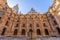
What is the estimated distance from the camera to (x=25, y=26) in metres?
30.2

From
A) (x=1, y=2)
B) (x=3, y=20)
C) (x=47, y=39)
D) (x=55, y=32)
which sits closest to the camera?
(x=47, y=39)

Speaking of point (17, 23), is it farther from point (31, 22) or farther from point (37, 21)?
point (37, 21)

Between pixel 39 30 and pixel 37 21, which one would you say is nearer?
pixel 39 30

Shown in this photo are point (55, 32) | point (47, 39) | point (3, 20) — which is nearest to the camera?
point (47, 39)

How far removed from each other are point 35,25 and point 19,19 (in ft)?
18.6

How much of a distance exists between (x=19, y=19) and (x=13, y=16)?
2134mm

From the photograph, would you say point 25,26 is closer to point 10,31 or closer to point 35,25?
point 35,25

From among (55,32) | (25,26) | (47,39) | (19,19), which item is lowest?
(47,39)

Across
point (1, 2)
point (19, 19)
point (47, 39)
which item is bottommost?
point (47, 39)

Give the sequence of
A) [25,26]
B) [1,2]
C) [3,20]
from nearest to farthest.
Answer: [3,20], [25,26], [1,2]

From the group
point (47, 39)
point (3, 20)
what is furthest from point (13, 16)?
point (47, 39)

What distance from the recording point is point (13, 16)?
31.9 meters

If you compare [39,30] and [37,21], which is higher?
[37,21]

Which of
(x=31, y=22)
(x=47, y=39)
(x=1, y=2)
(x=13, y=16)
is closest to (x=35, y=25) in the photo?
(x=31, y=22)
